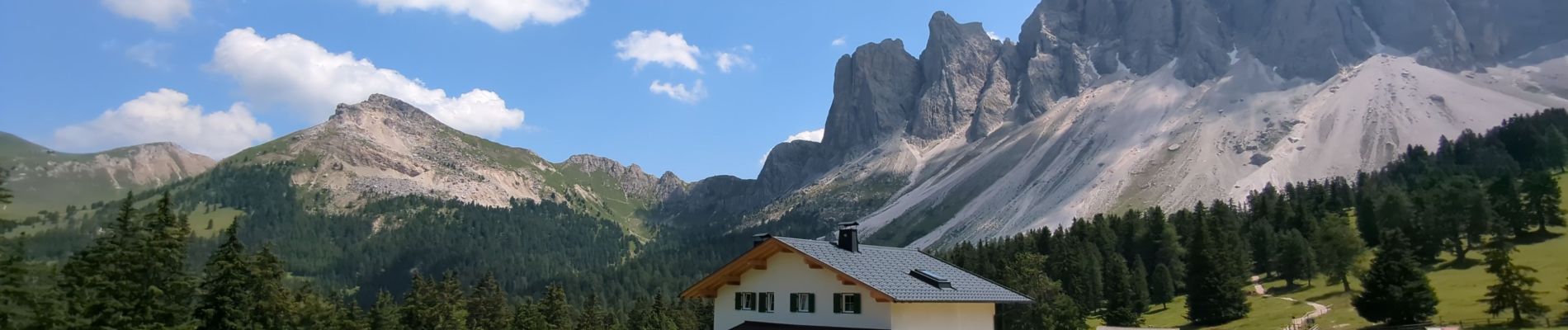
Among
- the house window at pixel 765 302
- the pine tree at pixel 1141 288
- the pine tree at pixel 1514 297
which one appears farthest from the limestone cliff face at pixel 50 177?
the pine tree at pixel 1141 288

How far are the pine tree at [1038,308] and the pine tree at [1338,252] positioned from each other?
30.4 metres

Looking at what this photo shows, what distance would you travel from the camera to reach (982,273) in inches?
4247

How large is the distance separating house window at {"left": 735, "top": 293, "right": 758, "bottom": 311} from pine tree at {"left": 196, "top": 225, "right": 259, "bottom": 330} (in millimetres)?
24436

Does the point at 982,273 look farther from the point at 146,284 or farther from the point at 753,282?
the point at 146,284

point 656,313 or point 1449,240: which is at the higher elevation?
point 1449,240

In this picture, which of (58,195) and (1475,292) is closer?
(1475,292)

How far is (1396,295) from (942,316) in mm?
36138

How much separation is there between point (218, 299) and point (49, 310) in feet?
40.0

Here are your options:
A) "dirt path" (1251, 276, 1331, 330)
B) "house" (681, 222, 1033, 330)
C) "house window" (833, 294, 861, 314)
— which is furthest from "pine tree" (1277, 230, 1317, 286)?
"house window" (833, 294, 861, 314)

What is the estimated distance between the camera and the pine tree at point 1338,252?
8331 cm

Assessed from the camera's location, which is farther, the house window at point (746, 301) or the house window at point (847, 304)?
the house window at point (746, 301)

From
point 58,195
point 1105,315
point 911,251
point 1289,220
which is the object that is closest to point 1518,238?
point 1289,220

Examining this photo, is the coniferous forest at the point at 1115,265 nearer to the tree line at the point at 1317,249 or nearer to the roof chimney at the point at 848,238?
the tree line at the point at 1317,249

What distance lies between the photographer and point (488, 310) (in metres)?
99.3
